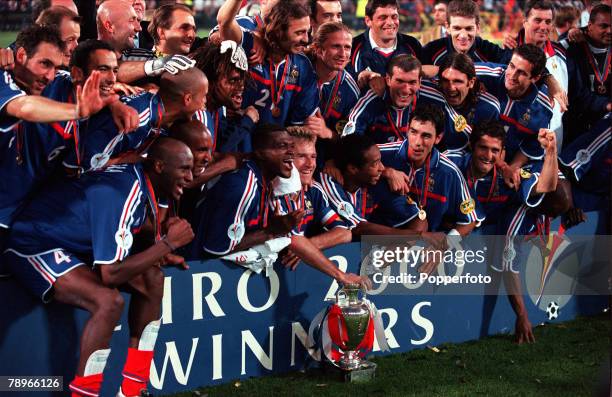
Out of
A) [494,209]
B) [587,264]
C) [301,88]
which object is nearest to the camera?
[301,88]

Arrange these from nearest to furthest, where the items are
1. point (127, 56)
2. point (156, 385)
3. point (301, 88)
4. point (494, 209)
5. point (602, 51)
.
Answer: point (156, 385), point (127, 56), point (301, 88), point (494, 209), point (602, 51)

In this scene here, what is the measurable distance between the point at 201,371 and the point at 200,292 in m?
0.41

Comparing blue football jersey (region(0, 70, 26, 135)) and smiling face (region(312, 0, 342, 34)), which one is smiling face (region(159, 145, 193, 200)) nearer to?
blue football jersey (region(0, 70, 26, 135))

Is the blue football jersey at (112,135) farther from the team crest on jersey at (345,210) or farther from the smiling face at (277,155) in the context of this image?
the team crest on jersey at (345,210)

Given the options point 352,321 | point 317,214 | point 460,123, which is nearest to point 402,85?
point 460,123

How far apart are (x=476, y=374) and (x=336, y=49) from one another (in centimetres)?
207

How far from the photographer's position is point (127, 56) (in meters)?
5.55

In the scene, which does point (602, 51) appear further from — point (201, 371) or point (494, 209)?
point (201, 371)

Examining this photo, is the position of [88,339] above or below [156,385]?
above

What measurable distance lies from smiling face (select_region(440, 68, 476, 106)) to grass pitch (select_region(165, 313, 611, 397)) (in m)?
1.53

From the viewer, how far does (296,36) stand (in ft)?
18.8

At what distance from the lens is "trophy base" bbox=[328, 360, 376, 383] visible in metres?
5.31

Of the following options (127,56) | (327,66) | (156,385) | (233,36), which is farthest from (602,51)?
(156,385)

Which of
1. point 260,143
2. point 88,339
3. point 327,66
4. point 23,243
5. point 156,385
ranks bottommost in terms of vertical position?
point 156,385
